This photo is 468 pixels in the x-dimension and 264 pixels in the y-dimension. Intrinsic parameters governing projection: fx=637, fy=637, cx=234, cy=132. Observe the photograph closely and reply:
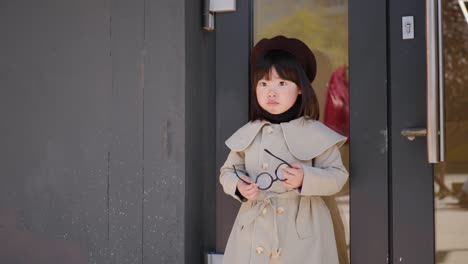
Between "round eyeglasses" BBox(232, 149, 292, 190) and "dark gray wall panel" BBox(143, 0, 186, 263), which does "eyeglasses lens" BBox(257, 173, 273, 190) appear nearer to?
"round eyeglasses" BBox(232, 149, 292, 190)

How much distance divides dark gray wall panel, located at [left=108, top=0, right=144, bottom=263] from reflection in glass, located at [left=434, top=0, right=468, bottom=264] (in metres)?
1.41

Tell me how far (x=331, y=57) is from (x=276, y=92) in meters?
0.47

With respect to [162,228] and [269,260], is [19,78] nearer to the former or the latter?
[162,228]

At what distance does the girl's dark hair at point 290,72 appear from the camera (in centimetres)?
275

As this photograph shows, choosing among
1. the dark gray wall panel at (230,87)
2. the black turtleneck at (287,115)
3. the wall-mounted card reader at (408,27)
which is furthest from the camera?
the dark gray wall panel at (230,87)

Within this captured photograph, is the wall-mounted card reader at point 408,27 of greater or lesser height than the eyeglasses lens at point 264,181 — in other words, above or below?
above

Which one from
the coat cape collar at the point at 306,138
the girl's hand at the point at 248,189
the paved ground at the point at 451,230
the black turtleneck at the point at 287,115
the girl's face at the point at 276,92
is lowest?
the paved ground at the point at 451,230

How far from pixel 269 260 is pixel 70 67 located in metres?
1.44

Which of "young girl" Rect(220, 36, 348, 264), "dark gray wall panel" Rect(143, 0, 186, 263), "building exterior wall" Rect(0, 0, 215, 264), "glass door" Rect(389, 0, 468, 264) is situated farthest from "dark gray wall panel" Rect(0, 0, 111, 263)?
"glass door" Rect(389, 0, 468, 264)

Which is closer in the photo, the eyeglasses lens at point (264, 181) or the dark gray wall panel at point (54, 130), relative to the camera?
the eyeglasses lens at point (264, 181)

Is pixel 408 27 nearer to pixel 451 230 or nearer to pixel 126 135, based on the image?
pixel 451 230

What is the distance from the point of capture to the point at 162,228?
3051 millimetres

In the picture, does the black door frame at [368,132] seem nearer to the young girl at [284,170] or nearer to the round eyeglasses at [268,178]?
the young girl at [284,170]

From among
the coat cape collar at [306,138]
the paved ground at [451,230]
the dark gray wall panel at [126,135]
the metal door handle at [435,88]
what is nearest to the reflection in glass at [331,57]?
the coat cape collar at [306,138]
